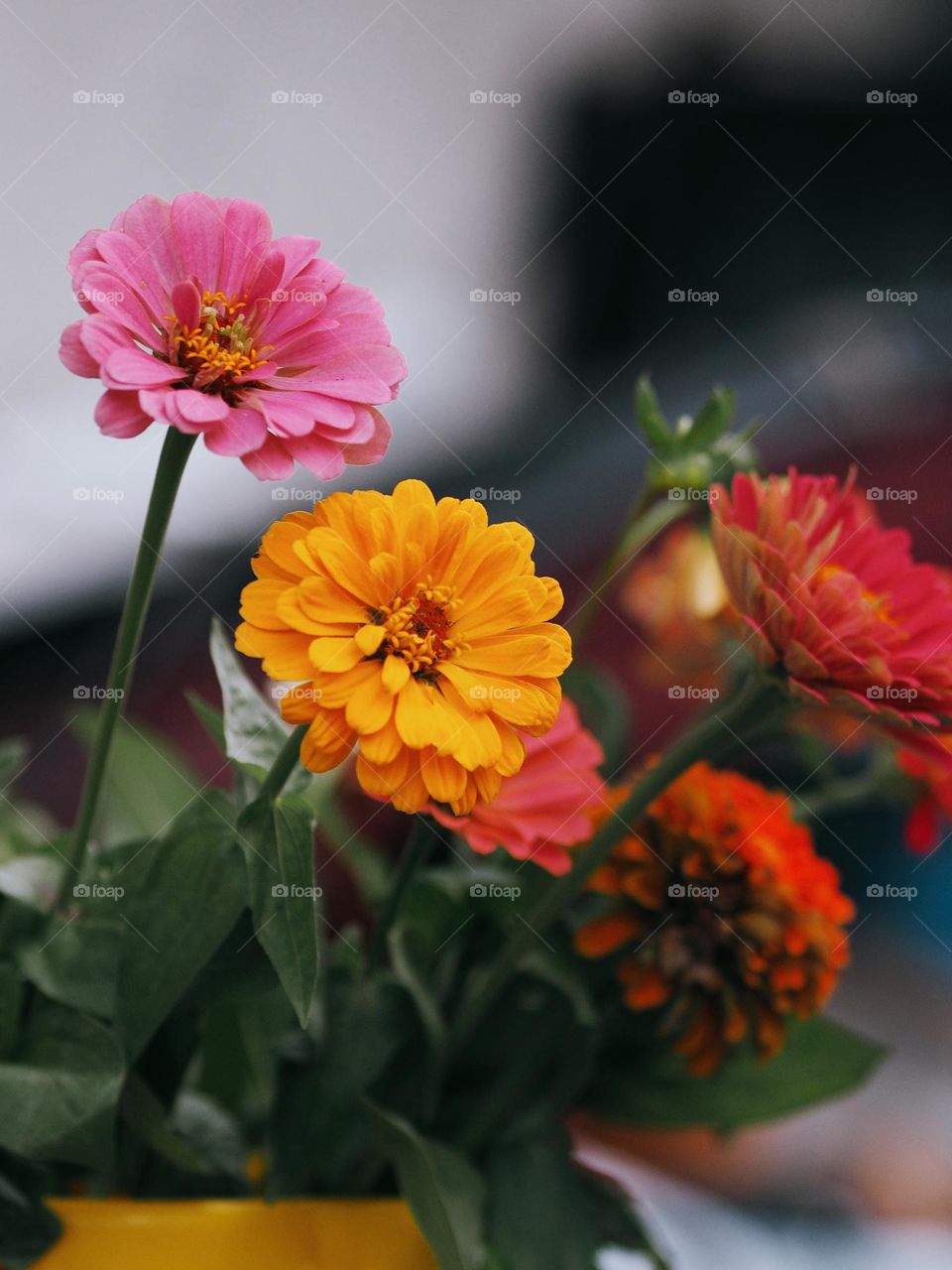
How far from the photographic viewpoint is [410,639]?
0.20 m

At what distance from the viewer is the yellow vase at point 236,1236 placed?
0.27m

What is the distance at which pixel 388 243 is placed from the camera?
0.73m

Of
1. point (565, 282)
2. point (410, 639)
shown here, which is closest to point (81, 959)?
point (410, 639)

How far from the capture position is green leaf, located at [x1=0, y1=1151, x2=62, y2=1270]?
26 cm

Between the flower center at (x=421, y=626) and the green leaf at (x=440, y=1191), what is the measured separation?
0.42ft

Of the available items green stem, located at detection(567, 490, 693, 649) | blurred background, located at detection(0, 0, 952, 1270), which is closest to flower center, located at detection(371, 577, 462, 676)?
green stem, located at detection(567, 490, 693, 649)

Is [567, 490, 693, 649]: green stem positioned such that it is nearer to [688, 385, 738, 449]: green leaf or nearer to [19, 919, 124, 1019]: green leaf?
[688, 385, 738, 449]: green leaf

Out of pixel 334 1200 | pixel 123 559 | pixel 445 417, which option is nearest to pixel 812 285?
pixel 445 417

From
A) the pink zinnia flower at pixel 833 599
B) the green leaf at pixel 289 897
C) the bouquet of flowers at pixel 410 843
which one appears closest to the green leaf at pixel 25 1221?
the bouquet of flowers at pixel 410 843

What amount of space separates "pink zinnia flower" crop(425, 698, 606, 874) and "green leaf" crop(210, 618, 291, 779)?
1.7 inches

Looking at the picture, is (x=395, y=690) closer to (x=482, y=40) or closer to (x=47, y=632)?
(x=47, y=632)

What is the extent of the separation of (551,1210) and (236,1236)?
0.08 m

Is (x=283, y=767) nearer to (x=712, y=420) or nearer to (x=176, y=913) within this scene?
(x=176, y=913)

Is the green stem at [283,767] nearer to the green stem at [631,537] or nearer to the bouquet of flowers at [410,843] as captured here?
the bouquet of flowers at [410,843]
